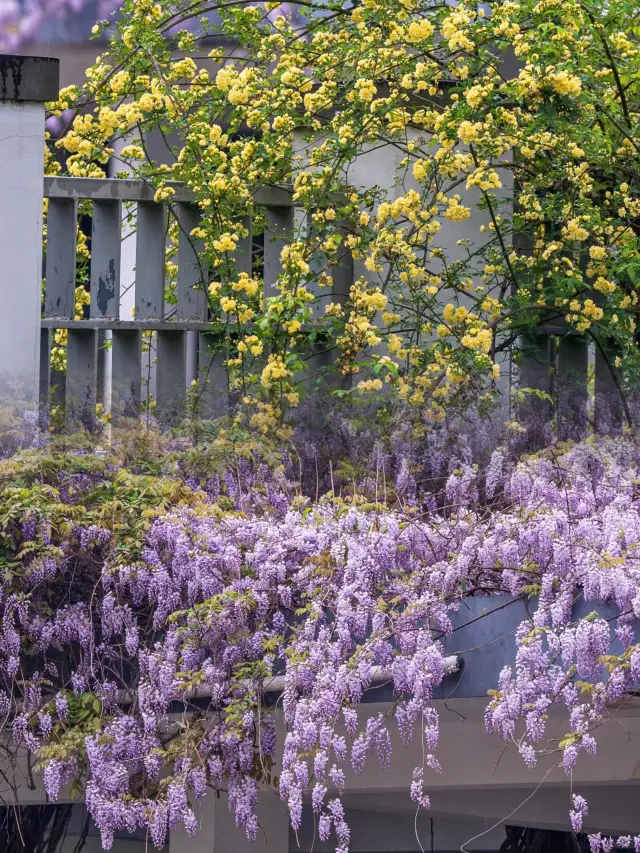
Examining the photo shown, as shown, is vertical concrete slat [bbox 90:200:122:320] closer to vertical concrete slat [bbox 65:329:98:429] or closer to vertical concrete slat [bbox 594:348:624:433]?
vertical concrete slat [bbox 65:329:98:429]

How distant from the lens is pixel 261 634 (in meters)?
3.47

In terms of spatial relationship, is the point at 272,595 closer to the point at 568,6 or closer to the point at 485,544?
the point at 485,544

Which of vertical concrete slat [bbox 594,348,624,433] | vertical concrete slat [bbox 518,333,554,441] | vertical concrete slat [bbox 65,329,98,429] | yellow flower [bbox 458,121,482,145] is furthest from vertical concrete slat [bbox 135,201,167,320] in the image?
vertical concrete slat [bbox 594,348,624,433]

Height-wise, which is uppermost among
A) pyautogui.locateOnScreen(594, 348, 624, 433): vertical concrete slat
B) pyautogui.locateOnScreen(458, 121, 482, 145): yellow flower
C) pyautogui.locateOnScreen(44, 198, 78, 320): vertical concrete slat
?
pyautogui.locateOnScreen(458, 121, 482, 145): yellow flower

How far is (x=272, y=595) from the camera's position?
141 inches

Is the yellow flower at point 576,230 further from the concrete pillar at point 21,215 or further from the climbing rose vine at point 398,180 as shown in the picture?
the concrete pillar at point 21,215

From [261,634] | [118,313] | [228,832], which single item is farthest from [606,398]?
[261,634]

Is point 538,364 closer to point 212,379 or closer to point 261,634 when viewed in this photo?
point 212,379

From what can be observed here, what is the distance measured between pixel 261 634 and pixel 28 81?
2562 mm

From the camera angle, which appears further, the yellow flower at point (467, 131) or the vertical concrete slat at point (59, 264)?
the vertical concrete slat at point (59, 264)

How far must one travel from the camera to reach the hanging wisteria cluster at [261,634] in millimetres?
3150

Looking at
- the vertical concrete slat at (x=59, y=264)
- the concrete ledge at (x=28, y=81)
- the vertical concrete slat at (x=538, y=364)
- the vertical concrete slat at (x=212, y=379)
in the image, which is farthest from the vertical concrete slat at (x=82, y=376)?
the vertical concrete slat at (x=538, y=364)

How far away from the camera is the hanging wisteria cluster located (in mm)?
3150

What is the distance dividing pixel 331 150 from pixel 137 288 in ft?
3.56
